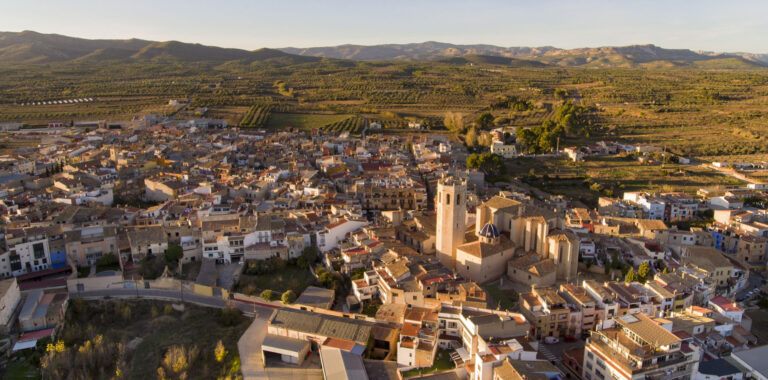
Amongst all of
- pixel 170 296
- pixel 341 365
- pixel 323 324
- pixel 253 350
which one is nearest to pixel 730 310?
pixel 341 365

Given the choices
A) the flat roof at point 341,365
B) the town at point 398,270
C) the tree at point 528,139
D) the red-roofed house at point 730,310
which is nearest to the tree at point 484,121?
the tree at point 528,139

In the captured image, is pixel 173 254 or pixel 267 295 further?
pixel 173 254

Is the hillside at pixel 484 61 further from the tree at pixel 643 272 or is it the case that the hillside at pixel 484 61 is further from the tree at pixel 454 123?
the tree at pixel 643 272

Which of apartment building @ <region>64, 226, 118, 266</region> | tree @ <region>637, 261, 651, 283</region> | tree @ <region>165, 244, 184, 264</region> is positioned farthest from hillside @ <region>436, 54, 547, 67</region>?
apartment building @ <region>64, 226, 118, 266</region>

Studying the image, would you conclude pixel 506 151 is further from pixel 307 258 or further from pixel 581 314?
pixel 581 314

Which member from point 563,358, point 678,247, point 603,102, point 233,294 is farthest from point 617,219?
point 603,102

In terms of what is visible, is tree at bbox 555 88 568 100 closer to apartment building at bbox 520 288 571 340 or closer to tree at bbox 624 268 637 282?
tree at bbox 624 268 637 282

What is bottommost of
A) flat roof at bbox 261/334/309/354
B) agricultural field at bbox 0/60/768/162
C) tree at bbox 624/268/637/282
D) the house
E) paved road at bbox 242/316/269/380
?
paved road at bbox 242/316/269/380
